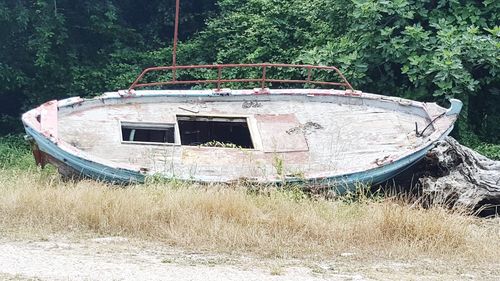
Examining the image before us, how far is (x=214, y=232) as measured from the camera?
7.27 m

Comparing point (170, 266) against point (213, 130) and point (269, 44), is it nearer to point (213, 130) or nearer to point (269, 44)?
point (213, 130)

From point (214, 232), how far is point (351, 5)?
8.48 meters

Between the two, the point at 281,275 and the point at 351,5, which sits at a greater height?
the point at 351,5

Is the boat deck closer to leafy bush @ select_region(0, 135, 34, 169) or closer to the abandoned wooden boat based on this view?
the abandoned wooden boat

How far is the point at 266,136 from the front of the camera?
36.2 ft

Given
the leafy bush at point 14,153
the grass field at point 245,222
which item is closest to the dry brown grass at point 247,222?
the grass field at point 245,222

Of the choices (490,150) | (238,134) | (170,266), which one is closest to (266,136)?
(238,134)

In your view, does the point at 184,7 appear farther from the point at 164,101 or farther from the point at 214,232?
the point at 214,232

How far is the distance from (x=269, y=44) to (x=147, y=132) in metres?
5.93

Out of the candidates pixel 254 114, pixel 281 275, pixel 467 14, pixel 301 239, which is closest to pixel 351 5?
pixel 467 14

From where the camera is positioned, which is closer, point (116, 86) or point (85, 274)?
point (85, 274)

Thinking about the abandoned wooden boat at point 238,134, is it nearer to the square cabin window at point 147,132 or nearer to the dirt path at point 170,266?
the square cabin window at point 147,132

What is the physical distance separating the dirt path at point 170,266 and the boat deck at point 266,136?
242cm

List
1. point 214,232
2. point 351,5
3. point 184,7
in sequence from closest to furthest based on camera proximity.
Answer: point 214,232 < point 351,5 < point 184,7
